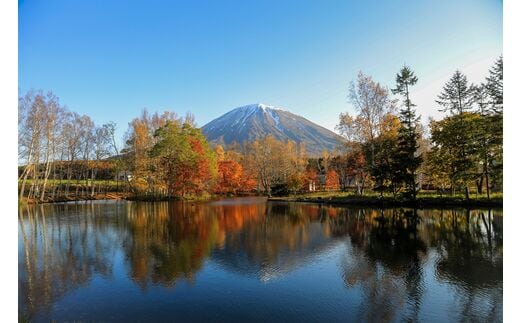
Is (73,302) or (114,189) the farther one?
(114,189)

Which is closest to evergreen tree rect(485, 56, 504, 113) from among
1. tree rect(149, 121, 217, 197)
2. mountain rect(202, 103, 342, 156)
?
tree rect(149, 121, 217, 197)

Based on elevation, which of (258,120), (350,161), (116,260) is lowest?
(116,260)

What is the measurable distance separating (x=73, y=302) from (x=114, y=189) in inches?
1918

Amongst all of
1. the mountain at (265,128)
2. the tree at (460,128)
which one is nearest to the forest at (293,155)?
the tree at (460,128)

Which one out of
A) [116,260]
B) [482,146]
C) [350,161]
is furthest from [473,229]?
[350,161]

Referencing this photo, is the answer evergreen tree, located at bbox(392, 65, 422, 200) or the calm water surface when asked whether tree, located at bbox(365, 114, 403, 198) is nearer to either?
evergreen tree, located at bbox(392, 65, 422, 200)

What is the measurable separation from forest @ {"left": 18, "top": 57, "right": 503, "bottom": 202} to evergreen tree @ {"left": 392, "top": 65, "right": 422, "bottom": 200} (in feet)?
0.29

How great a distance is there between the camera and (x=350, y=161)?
37469mm

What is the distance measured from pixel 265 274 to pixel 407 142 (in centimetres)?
2377

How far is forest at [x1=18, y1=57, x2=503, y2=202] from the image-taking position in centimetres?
2624

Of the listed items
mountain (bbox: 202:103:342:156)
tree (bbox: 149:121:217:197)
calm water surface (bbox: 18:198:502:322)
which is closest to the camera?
calm water surface (bbox: 18:198:502:322)

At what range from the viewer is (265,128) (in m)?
132
